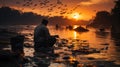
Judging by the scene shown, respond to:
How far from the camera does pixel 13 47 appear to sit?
19016mm

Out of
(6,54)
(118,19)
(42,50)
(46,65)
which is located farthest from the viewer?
(118,19)

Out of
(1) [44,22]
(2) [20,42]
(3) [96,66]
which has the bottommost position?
(3) [96,66]

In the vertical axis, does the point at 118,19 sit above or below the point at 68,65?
above

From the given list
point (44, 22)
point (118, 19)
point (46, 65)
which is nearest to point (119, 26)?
point (118, 19)

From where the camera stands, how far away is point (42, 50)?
65.6 ft

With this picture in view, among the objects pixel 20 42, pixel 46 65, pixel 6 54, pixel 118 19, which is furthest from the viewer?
pixel 118 19

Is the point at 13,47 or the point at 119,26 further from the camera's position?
the point at 119,26

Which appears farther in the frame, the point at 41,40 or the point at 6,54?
the point at 41,40

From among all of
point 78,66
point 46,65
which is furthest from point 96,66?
point 46,65

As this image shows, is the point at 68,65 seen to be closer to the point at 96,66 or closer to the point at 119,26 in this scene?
the point at 96,66

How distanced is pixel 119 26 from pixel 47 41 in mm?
87734

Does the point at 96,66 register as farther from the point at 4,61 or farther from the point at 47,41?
the point at 47,41

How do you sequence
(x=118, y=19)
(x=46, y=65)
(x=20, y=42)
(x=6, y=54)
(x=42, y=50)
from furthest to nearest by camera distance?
(x=118, y=19)
(x=42, y=50)
(x=20, y=42)
(x=46, y=65)
(x=6, y=54)

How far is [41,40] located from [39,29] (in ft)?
2.70
